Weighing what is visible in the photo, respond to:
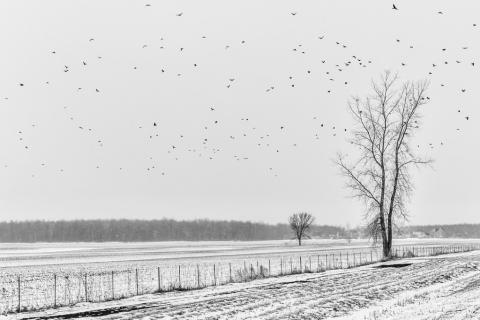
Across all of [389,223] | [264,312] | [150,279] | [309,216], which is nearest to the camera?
[264,312]

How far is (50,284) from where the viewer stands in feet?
137

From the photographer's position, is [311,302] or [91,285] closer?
[311,302]

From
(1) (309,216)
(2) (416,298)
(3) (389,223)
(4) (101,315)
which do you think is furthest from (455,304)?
(1) (309,216)

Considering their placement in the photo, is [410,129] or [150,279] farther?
[410,129]

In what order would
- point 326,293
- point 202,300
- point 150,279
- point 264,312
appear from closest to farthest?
point 264,312, point 202,300, point 326,293, point 150,279

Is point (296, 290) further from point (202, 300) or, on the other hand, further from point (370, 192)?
point (370, 192)

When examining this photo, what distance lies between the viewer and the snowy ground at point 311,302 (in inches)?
946

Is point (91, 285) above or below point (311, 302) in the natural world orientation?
above

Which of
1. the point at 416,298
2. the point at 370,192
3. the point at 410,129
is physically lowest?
the point at 416,298

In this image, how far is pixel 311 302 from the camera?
90.0ft

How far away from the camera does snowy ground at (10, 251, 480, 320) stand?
2403 cm

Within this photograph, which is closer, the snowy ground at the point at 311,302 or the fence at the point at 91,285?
the snowy ground at the point at 311,302

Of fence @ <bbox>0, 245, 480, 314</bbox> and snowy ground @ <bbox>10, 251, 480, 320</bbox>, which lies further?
fence @ <bbox>0, 245, 480, 314</bbox>

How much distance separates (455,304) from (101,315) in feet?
44.9
